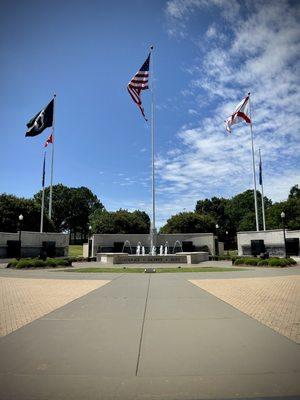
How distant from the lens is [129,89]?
2828 centimetres

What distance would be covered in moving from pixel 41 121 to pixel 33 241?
46.8ft

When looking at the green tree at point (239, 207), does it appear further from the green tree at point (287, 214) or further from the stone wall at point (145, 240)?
the stone wall at point (145, 240)

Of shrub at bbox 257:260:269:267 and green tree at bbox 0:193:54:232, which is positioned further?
green tree at bbox 0:193:54:232

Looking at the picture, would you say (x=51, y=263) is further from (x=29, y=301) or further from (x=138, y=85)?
(x=138, y=85)

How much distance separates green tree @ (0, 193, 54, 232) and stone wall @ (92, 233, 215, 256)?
1159 centimetres

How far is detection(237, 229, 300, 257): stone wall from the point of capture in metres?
35.8

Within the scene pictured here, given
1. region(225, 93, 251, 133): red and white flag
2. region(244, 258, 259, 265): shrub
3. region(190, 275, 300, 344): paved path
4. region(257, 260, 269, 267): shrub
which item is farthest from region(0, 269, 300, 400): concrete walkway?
region(225, 93, 251, 133): red and white flag

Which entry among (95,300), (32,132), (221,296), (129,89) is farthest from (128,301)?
(32,132)

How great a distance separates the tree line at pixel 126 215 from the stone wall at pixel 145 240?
11.4 meters

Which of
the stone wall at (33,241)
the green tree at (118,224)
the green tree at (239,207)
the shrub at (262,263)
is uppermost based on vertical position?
the green tree at (239,207)

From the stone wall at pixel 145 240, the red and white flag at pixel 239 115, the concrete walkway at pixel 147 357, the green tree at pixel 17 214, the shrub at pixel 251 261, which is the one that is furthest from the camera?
the green tree at pixel 17 214

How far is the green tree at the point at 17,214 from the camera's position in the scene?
4766 centimetres

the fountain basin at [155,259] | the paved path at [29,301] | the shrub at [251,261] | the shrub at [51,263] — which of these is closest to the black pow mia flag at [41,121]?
the shrub at [51,263]

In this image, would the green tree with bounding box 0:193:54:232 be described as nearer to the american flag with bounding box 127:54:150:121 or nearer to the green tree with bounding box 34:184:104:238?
the american flag with bounding box 127:54:150:121
